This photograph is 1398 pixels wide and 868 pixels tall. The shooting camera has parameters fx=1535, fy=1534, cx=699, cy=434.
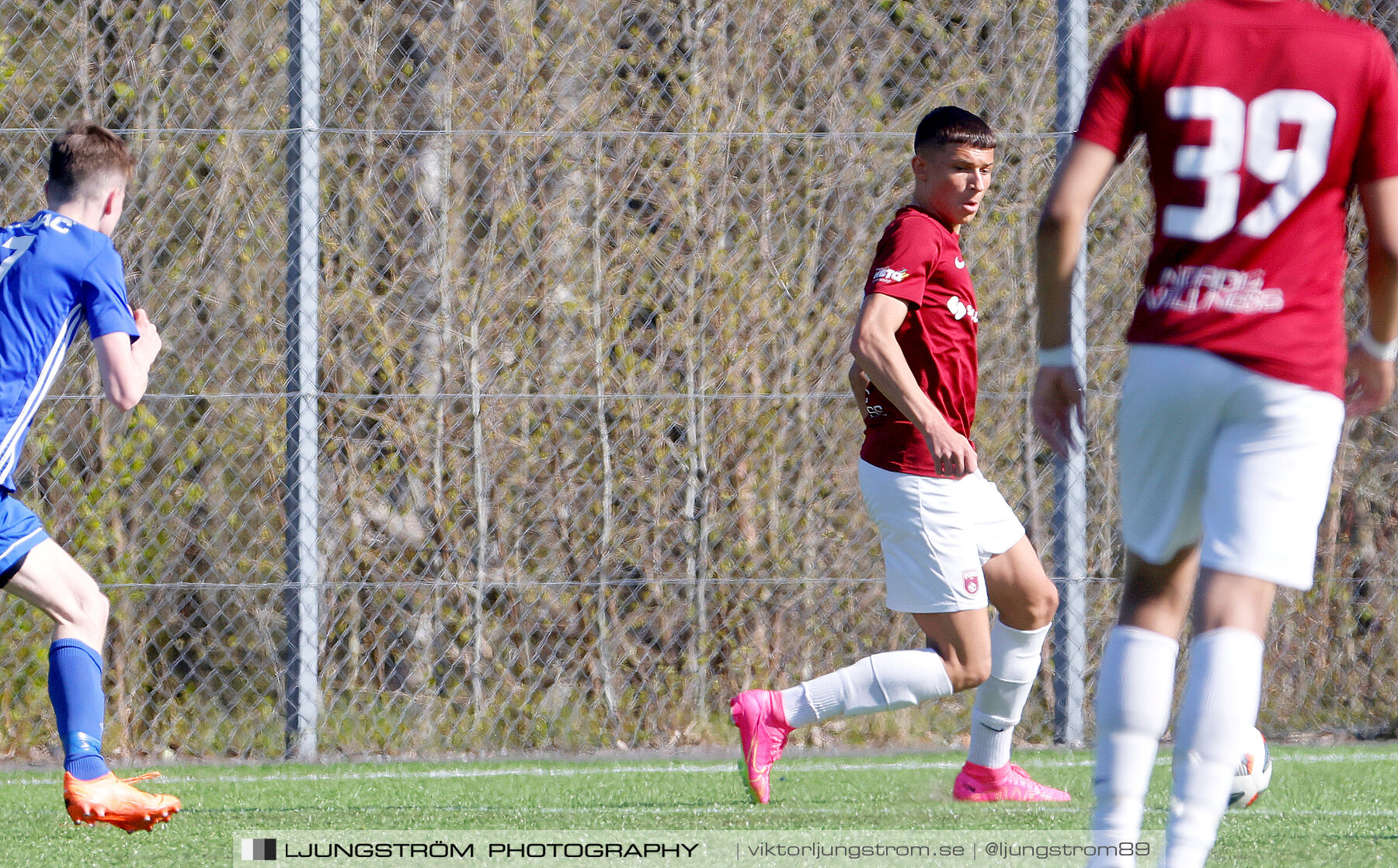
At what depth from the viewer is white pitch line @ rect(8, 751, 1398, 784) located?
189 inches

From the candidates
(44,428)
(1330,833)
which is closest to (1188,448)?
(1330,833)

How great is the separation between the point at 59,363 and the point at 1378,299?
2.71m

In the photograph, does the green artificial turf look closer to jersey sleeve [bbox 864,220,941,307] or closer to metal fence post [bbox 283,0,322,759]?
metal fence post [bbox 283,0,322,759]

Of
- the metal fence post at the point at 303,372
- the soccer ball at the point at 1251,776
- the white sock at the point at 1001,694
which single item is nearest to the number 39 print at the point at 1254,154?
the soccer ball at the point at 1251,776

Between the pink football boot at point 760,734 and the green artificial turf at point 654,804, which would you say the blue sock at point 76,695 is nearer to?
the green artificial turf at point 654,804

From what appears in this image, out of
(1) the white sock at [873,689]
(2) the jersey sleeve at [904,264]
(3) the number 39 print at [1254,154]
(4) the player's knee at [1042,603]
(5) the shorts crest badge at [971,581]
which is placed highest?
(3) the number 39 print at [1254,154]

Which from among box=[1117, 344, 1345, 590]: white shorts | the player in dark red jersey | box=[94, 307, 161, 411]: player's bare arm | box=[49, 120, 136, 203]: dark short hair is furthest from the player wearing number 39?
box=[49, 120, 136, 203]: dark short hair

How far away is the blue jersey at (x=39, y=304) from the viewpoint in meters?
3.31

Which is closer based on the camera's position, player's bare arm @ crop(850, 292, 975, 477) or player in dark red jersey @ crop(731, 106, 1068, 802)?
player's bare arm @ crop(850, 292, 975, 477)

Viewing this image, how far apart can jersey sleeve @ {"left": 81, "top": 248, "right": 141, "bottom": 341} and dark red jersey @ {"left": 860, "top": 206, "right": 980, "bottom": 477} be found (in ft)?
5.50

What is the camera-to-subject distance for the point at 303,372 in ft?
17.1

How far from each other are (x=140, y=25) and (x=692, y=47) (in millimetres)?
1987

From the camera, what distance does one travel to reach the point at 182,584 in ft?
17.5

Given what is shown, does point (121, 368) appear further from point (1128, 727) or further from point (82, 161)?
point (1128, 727)
